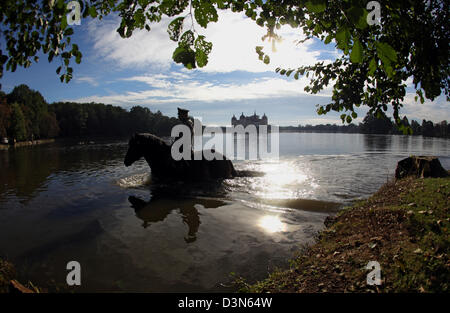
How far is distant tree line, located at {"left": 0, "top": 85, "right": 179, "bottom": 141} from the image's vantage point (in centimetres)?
5816

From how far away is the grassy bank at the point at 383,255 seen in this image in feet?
11.5

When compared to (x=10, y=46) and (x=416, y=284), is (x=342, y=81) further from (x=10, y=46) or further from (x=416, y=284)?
(x=10, y=46)

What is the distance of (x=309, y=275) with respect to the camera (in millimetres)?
4398

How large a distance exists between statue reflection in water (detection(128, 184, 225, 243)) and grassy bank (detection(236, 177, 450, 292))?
350 cm

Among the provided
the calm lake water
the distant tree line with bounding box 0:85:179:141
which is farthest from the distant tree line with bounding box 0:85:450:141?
the calm lake water

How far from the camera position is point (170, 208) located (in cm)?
1027

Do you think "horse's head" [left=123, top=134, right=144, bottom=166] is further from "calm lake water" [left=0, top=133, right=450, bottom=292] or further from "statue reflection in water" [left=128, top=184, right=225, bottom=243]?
"statue reflection in water" [left=128, top=184, right=225, bottom=243]

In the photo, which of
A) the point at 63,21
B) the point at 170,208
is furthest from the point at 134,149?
the point at 63,21

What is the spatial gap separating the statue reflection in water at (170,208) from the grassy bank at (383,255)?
3.50 m

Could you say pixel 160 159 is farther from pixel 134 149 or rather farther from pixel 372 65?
pixel 372 65

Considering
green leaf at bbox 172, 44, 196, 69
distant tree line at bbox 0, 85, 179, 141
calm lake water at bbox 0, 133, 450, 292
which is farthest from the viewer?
distant tree line at bbox 0, 85, 179, 141

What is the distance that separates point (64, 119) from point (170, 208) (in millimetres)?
110589

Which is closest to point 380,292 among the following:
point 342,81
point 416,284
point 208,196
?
point 416,284
